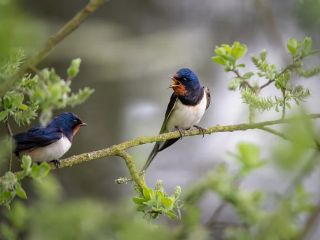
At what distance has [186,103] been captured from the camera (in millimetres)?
3754

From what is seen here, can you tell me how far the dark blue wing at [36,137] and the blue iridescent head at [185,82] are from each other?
851mm

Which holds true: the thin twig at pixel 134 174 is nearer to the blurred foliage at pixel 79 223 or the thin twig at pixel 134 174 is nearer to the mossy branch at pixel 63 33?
the blurred foliage at pixel 79 223

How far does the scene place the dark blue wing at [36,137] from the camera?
9.34ft

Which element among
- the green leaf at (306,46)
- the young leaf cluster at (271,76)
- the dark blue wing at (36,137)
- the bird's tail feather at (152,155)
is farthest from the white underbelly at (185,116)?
the green leaf at (306,46)

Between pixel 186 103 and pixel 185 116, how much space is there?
0.36ft

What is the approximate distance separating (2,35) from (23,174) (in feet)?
2.61

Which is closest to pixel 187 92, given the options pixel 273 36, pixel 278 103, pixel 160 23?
pixel 278 103

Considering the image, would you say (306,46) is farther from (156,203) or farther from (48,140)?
(48,140)

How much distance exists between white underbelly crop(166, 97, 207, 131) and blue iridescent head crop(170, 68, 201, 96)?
0.29 ft

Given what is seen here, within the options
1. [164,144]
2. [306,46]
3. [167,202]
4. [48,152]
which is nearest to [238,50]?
[306,46]

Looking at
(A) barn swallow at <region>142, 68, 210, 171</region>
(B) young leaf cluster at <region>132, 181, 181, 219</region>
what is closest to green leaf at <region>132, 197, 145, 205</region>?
(B) young leaf cluster at <region>132, 181, 181, 219</region>

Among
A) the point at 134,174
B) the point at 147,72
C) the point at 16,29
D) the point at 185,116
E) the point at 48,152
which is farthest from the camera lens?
the point at 147,72

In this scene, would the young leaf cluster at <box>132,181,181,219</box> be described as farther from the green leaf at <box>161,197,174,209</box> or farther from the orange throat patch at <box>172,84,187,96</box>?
the orange throat patch at <box>172,84,187,96</box>

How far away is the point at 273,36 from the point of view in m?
1.05
